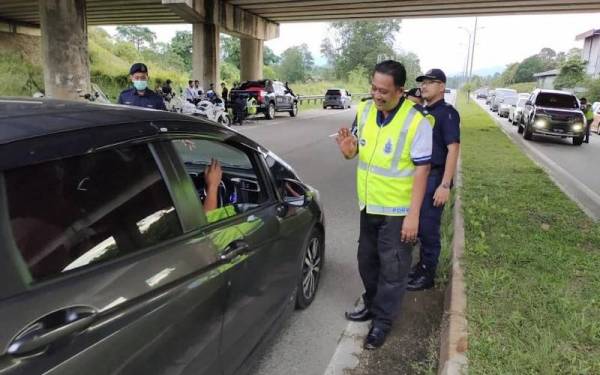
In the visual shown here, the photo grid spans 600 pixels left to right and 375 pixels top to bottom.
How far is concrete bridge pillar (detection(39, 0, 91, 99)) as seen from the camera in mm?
16406

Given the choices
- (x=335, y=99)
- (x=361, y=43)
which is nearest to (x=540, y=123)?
(x=335, y=99)

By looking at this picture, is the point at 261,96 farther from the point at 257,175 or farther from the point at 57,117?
the point at 57,117

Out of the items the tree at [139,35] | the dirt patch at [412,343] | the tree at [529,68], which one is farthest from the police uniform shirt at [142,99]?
the tree at [529,68]

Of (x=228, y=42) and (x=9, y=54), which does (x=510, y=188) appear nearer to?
(x=9, y=54)

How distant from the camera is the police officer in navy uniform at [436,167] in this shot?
3.77m

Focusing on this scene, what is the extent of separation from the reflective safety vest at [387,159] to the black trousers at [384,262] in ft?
0.35

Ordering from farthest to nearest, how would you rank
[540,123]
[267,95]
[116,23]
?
[116,23]
[267,95]
[540,123]

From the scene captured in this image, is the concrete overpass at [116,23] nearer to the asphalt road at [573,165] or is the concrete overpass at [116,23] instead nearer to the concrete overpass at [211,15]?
the concrete overpass at [211,15]

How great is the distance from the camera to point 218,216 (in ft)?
7.79

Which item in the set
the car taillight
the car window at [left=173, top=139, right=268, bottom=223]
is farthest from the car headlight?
the car window at [left=173, top=139, right=268, bottom=223]

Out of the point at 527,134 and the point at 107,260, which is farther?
the point at 527,134

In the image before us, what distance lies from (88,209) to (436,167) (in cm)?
293

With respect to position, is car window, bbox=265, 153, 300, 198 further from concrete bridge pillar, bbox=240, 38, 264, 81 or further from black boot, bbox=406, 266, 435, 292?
concrete bridge pillar, bbox=240, 38, 264, 81

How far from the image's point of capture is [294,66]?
318 ft
